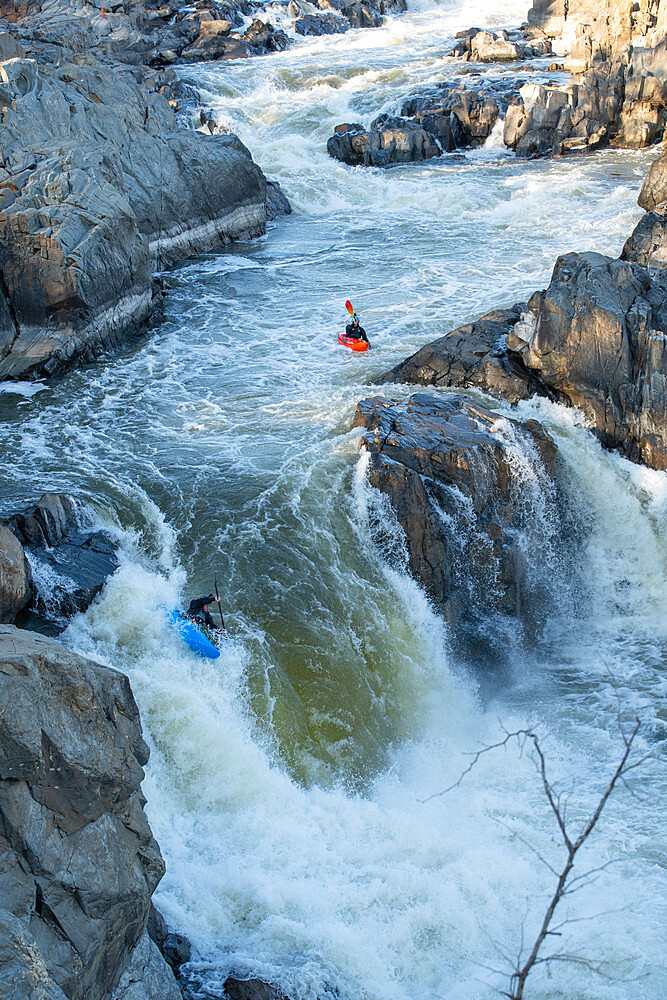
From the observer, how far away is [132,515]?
12258mm

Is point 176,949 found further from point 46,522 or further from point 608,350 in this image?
point 608,350

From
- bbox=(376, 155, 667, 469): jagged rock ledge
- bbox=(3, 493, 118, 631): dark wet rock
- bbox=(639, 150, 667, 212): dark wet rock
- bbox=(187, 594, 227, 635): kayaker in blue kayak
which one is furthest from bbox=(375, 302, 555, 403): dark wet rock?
bbox=(639, 150, 667, 212): dark wet rock

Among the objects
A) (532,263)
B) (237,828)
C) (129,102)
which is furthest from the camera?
(129,102)

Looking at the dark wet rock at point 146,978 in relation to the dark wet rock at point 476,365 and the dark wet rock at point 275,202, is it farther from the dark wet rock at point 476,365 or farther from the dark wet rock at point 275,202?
the dark wet rock at point 275,202

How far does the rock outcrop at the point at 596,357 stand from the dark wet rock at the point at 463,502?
5.03 feet

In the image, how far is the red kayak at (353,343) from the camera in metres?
17.1

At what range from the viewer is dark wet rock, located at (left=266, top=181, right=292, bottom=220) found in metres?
27.3

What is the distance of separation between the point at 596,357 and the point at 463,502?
12.5 ft

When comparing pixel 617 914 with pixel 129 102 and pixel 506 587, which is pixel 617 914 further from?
pixel 129 102

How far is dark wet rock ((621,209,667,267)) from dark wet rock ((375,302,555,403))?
4.06 metres

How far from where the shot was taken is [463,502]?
11.8 m

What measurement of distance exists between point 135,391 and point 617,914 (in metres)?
11.9

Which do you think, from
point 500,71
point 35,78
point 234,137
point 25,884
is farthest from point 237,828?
point 500,71

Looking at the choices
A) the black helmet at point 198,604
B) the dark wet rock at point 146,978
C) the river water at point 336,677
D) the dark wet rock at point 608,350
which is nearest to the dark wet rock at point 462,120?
the river water at point 336,677
